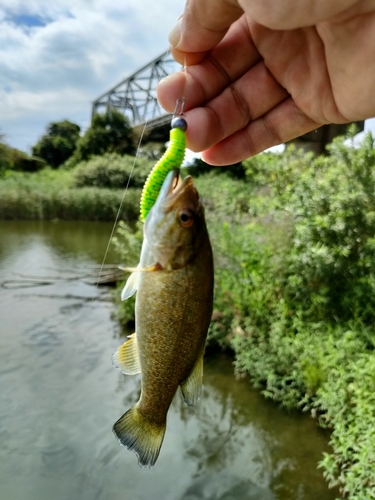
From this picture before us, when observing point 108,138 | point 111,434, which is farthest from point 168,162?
point 108,138

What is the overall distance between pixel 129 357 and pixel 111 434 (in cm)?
454

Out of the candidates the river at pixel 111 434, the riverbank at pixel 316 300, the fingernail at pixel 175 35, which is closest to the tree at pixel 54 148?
the river at pixel 111 434

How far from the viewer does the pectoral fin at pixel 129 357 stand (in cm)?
176

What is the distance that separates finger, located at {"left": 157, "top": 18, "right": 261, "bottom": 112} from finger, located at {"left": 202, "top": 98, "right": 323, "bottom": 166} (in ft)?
0.77

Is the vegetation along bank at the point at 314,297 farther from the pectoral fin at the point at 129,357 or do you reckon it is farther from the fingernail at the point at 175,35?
the fingernail at the point at 175,35

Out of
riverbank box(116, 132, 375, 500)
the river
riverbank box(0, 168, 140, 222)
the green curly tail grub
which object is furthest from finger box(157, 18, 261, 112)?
riverbank box(0, 168, 140, 222)

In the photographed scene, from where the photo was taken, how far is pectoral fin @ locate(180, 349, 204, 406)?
167 centimetres

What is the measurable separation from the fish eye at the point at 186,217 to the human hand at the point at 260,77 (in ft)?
1.46

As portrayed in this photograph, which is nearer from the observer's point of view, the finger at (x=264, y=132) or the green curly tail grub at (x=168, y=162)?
the green curly tail grub at (x=168, y=162)

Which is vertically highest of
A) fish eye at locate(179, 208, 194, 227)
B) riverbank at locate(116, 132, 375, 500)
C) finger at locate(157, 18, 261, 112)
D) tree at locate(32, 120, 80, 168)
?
tree at locate(32, 120, 80, 168)

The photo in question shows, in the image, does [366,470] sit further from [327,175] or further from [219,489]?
[327,175]

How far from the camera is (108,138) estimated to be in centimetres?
3008

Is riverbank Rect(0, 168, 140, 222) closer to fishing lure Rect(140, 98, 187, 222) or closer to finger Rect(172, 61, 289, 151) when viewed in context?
finger Rect(172, 61, 289, 151)

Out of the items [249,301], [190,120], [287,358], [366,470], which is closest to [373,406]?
[366,470]
